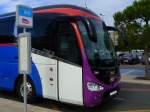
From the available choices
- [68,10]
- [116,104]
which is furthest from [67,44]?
[116,104]

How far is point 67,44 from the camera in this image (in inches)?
475

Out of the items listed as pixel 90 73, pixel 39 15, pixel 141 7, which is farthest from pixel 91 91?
pixel 141 7

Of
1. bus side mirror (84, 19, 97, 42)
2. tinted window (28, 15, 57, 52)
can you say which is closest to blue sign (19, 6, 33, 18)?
bus side mirror (84, 19, 97, 42)

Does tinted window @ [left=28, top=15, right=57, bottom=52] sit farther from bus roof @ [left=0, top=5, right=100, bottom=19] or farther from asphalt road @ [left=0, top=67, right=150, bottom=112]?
asphalt road @ [left=0, top=67, right=150, bottom=112]

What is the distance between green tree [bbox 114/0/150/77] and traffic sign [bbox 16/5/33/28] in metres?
12.8

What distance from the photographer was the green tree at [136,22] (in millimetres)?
22375

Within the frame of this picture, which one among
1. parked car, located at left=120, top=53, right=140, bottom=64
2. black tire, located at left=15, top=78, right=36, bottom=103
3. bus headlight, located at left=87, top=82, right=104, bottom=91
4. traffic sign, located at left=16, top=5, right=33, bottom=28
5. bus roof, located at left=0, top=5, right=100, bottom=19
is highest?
bus roof, located at left=0, top=5, right=100, bottom=19

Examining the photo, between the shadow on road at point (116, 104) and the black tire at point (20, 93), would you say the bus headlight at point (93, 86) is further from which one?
the black tire at point (20, 93)

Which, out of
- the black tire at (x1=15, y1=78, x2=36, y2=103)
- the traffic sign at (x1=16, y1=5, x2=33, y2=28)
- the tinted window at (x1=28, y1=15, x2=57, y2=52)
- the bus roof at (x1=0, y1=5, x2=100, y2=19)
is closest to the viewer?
the traffic sign at (x1=16, y1=5, x2=33, y2=28)

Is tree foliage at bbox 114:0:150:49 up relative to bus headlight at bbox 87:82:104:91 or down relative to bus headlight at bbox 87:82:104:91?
up

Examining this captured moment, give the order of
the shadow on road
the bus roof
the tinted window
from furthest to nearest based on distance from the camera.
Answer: the shadow on road, the tinted window, the bus roof

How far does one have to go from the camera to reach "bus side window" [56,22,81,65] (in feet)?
38.8

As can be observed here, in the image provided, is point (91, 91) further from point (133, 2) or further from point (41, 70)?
point (133, 2)

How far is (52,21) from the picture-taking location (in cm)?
1268
